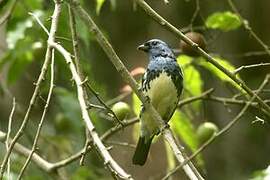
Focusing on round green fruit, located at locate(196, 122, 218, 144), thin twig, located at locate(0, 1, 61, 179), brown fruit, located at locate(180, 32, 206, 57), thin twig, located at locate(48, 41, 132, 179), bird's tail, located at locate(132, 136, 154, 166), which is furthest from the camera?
bird's tail, located at locate(132, 136, 154, 166)

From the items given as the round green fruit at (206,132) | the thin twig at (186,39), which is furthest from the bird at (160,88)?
the thin twig at (186,39)

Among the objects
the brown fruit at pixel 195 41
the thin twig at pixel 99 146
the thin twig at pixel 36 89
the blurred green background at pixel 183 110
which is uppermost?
the thin twig at pixel 36 89

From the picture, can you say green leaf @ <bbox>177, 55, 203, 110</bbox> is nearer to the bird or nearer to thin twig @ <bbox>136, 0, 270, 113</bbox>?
the bird

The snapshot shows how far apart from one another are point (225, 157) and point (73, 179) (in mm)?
2140

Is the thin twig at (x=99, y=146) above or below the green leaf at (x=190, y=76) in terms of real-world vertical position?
above

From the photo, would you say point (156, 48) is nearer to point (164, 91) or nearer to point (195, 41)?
point (164, 91)

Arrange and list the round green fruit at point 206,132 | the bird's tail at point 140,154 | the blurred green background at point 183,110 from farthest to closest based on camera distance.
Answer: the blurred green background at point 183,110, the bird's tail at point 140,154, the round green fruit at point 206,132

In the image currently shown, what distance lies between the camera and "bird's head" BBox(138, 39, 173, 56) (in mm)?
3855

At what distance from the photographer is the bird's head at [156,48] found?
3855mm

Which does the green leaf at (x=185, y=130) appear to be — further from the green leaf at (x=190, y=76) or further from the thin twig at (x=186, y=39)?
the thin twig at (x=186, y=39)

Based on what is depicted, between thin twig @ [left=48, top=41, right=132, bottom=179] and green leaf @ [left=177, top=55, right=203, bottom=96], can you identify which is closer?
thin twig @ [left=48, top=41, right=132, bottom=179]

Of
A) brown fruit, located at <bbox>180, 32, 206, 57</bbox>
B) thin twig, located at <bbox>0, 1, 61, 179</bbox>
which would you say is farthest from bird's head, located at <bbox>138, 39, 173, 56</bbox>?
thin twig, located at <bbox>0, 1, 61, 179</bbox>

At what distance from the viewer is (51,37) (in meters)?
2.36

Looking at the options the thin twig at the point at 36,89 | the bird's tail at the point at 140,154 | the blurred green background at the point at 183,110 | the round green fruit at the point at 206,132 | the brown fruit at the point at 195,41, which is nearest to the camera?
the thin twig at the point at 36,89
